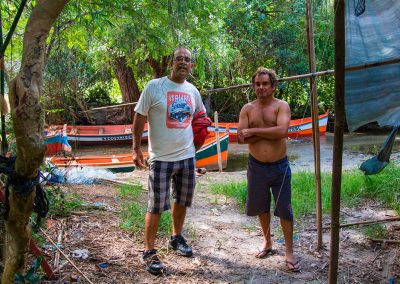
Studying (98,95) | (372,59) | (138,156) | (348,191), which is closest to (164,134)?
(138,156)

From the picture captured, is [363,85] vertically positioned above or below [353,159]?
above

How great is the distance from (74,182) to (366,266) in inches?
180

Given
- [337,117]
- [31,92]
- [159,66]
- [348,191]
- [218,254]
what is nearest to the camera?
[31,92]

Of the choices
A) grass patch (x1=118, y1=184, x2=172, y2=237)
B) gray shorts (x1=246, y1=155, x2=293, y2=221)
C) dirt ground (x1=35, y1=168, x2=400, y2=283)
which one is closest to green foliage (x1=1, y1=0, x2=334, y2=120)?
grass patch (x1=118, y1=184, x2=172, y2=237)

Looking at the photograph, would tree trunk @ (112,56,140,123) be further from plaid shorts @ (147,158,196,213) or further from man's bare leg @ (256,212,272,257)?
man's bare leg @ (256,212,272,257)

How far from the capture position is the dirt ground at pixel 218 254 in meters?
3.23

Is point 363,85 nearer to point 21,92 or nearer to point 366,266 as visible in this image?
point 366,266

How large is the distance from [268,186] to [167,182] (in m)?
0.87

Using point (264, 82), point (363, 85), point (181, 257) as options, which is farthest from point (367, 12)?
point (181, 257)

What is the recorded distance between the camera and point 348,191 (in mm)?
5805

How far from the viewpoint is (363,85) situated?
2.92m

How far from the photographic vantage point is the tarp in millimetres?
2906

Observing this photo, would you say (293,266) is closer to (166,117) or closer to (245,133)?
(245,133)

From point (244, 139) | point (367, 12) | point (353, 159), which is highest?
point (367, 12)
